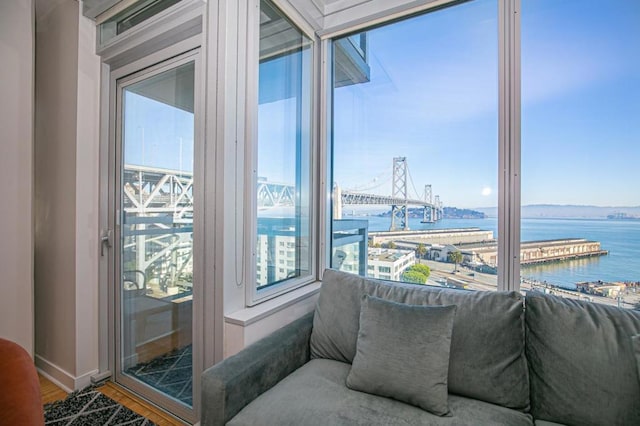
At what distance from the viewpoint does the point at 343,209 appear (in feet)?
7.49

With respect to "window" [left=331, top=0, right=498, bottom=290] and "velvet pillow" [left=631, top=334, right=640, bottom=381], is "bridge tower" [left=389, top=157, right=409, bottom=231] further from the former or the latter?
"velvet pillow" [left=631, top=334, right=640, bottom=381]

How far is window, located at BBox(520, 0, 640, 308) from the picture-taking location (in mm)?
1492

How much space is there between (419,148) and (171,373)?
81.7 inches

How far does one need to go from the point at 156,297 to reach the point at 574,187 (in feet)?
8.11

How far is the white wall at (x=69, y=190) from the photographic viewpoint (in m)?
2.07

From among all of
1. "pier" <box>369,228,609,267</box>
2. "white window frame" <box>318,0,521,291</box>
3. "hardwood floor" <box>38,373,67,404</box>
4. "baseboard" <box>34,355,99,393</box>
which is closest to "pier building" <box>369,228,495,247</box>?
"pier" <box>369,228,609,267</box>

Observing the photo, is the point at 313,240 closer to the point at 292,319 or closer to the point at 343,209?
the point at 343,209

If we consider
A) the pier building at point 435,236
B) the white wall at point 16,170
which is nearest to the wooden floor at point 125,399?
the white wall at point 16,170

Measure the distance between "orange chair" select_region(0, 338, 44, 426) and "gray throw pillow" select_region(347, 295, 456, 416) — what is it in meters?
1.08

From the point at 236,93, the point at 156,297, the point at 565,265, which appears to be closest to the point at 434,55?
the point at 236,93

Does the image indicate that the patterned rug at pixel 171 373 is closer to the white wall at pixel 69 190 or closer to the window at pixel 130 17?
A: the white wall at pixel 69 190

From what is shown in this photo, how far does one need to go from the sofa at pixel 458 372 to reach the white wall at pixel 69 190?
1436mm

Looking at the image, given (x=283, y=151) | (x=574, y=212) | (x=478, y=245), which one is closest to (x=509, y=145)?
(x=574, y=212)

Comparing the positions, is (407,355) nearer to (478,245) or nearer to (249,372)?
(249,372)
